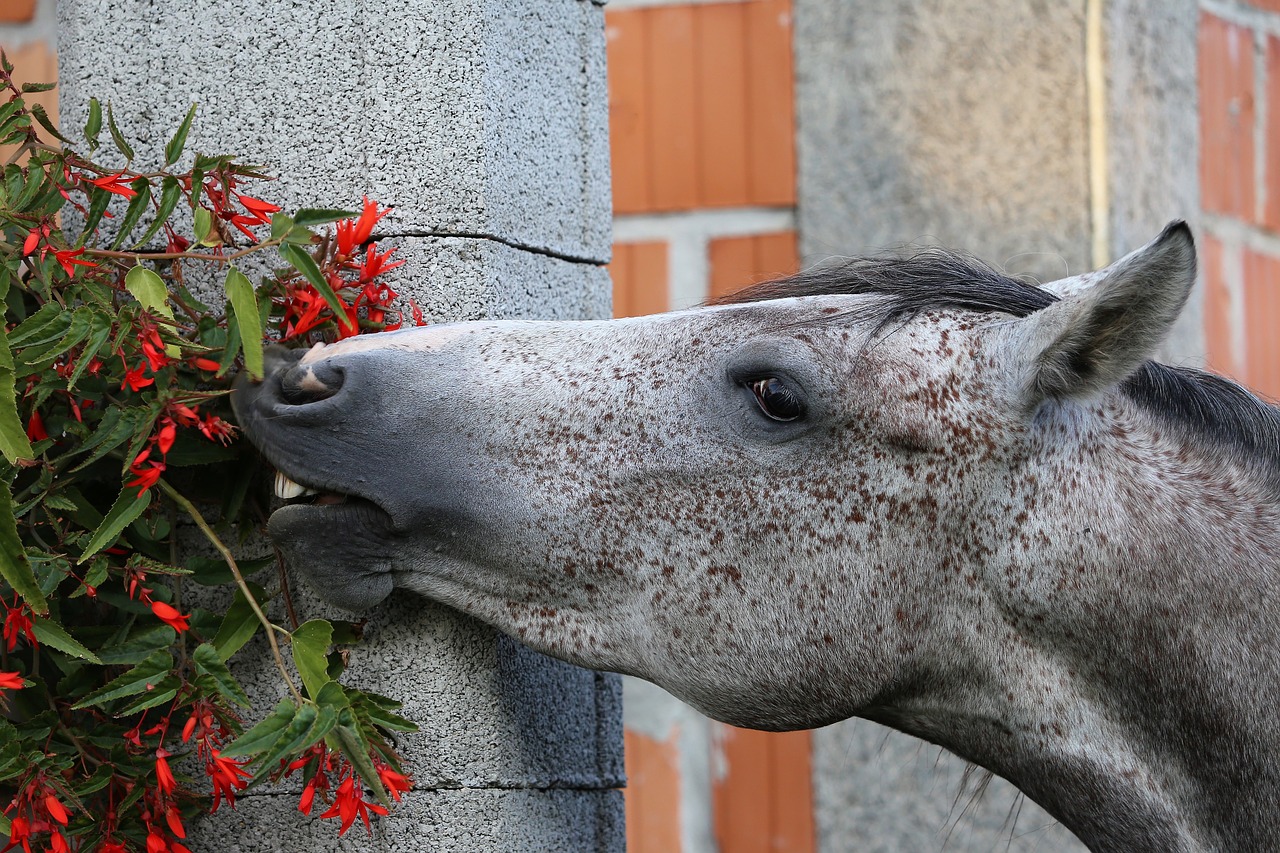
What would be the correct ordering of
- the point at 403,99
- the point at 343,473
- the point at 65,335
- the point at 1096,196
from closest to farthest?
the point at 65,335 < the point at 343,473 < the point at 403,99 < the point at 1096,196

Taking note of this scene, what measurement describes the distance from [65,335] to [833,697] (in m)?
1.01

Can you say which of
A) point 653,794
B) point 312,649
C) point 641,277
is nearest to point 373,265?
point 312,649

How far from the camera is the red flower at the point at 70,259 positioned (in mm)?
1540

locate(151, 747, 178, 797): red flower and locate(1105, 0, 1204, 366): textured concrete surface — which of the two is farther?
locate(1105, 0, 1204, 366): textured concrete surface

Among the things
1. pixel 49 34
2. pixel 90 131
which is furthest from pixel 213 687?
pixel 49 34

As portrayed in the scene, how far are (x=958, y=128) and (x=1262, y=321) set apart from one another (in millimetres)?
1401

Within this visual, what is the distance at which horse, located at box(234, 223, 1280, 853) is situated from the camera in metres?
1.67

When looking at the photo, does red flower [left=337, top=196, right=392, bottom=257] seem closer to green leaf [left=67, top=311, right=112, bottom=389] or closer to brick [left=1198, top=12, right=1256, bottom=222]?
green leaf [left=67, top=311, right=112, bottom=389]

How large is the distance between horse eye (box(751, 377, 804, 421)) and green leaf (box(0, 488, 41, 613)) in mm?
855

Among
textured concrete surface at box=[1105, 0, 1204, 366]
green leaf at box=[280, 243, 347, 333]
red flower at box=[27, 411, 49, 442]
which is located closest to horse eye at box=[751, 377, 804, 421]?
green leaf at box=[280, 243, 347, 333]

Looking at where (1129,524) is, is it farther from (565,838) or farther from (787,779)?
(787,779)

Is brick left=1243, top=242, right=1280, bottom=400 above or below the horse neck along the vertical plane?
above

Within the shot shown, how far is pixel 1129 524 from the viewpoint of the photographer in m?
1.68

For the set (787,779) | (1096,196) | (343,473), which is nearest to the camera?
(343,473)
